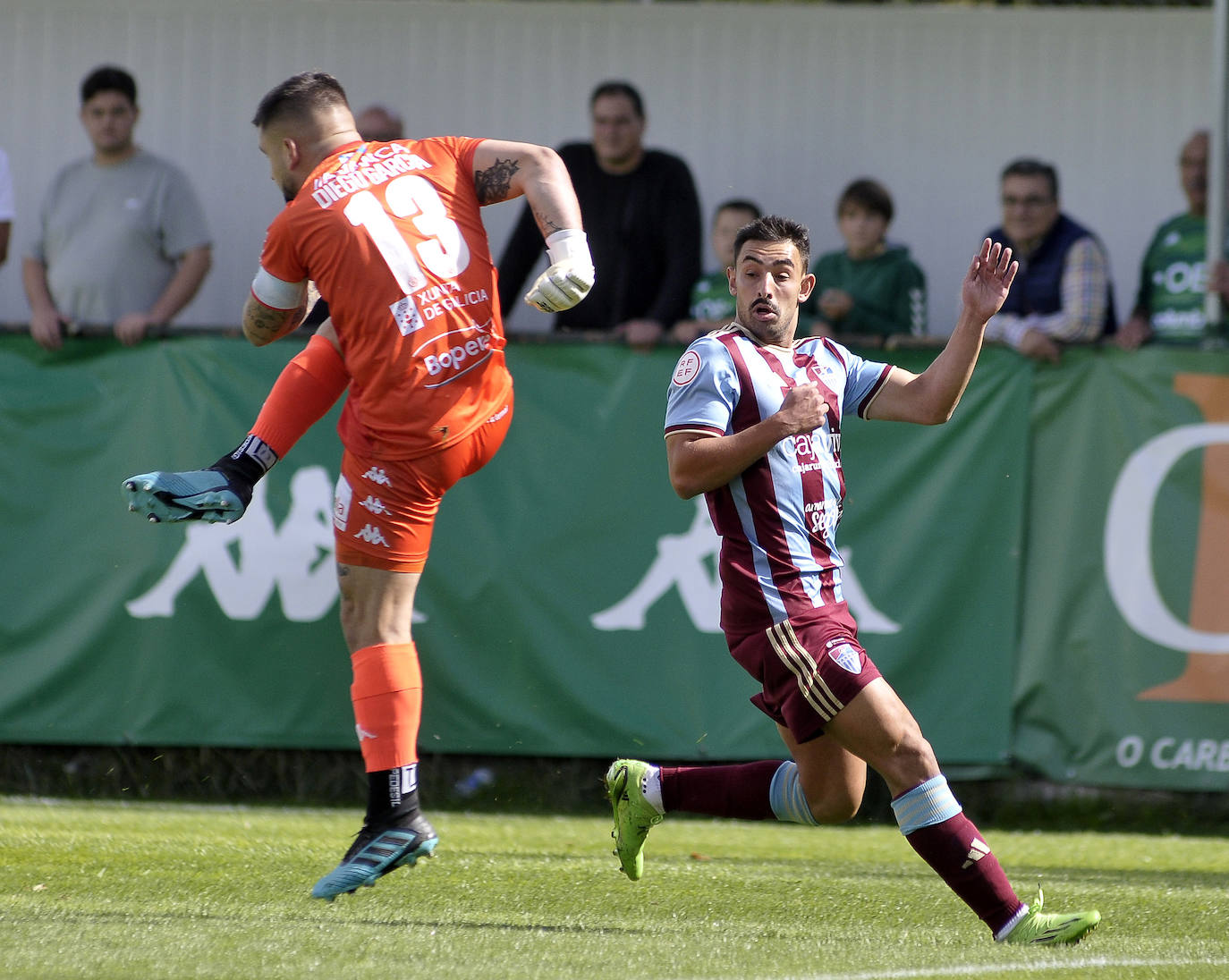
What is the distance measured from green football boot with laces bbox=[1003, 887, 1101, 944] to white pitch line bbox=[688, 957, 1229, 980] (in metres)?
0.13

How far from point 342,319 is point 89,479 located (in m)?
3.26

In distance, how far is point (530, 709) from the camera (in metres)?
7.31

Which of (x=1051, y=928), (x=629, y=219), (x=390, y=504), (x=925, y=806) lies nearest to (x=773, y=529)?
(x=925, y=806)

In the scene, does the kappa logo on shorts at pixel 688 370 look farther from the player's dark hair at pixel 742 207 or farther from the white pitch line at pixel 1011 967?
the player's dark hair at pixel 742 207

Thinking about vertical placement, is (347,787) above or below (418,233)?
below

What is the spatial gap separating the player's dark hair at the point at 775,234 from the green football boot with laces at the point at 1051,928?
1.86 metres

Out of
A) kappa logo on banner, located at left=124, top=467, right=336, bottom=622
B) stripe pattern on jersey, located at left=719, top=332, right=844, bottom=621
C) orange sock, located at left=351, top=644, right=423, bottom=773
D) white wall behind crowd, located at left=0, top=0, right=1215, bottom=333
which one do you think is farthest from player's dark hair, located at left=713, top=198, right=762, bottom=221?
orange sock, located at left=351, top=644, right=423, bottom=773

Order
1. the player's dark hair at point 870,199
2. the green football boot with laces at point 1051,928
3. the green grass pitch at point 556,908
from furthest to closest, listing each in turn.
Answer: the player's dark hair at point 870,199 < the green football boot with laces at point 1051,928 < the green grass pitch at point 556,908

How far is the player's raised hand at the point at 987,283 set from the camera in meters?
4.42

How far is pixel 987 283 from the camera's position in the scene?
4.43 meters

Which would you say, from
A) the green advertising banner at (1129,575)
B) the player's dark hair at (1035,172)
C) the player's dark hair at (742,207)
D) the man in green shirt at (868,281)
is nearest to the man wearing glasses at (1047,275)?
the player's dark hair at (1035,172)

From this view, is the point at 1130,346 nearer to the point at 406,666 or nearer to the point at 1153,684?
the point at 1153,684

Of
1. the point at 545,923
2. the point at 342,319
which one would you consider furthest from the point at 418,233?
the point at 545,923

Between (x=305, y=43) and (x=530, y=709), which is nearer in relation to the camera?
(x=530, y=709)
